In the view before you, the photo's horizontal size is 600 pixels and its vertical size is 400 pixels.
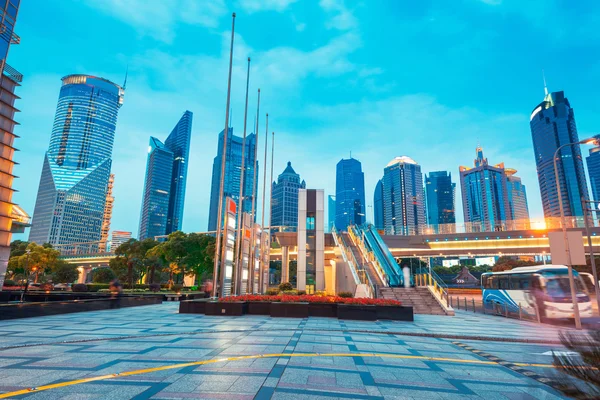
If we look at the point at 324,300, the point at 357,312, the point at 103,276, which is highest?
the point at 103,276

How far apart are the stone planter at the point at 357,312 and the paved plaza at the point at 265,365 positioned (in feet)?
15.1

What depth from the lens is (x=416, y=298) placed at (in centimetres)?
2270

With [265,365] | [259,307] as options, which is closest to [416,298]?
[259,307]

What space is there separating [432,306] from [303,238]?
1412cm

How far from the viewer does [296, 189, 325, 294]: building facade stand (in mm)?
31688

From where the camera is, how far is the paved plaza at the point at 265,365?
547 cm

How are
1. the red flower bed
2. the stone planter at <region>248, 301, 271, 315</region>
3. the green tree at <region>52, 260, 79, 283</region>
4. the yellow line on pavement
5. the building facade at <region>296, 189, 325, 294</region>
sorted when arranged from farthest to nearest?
the green tree at <region>52, 260, 79, 283</region> → the building facade at <region>296, 189, 325, 294</region> → the stone planter at <region>248, 301, 271, 315</region> → the red flower bed → the yellow line on pavement

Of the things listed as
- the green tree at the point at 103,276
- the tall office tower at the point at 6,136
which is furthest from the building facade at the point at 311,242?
the green tree at the point at 103,276

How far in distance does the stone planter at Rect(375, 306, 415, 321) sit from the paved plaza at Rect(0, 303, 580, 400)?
461cm

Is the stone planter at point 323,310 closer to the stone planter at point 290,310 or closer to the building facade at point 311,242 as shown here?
the stone planter at point 290,310

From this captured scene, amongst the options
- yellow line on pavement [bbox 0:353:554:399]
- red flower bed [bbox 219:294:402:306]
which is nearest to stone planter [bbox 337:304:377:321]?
red flower bed [bbox 219:294:402:306]

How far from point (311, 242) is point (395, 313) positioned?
1632cm

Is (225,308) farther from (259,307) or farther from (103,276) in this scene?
(103,276)

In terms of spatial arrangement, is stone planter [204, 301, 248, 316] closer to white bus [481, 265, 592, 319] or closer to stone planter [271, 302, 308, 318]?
stone planter [271, 302, 308, 318]
